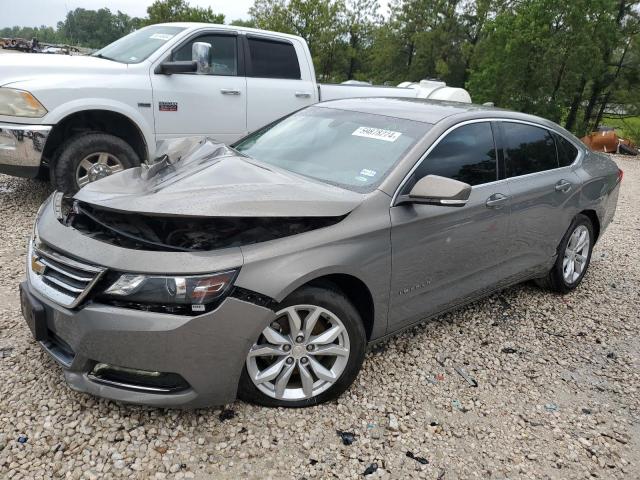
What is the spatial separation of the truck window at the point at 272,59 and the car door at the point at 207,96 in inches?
7.6

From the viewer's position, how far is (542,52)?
63.4 ft

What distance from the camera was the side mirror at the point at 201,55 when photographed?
215 inches

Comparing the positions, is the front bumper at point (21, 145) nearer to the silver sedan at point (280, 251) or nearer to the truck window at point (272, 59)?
the silver sedan at point (280, 251)

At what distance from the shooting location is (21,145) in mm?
4918

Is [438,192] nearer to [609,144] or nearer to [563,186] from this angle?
[563,186]

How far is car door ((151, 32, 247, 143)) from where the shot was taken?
5.66 metres

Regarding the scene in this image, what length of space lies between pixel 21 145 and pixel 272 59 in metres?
3.03

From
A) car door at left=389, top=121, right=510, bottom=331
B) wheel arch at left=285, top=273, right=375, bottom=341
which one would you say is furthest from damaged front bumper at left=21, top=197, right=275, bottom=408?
car door at left=389, top=121, right=510, bottom=331

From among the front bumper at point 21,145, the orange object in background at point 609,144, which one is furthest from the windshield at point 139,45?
the orange object in background at point 609,144

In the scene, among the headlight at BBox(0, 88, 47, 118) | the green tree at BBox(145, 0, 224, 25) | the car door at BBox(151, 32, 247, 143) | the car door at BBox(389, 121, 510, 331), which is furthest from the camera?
the green tree at BBox(145, 0, 224, 25)

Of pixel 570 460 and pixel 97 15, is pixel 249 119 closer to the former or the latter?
pixel 570 460

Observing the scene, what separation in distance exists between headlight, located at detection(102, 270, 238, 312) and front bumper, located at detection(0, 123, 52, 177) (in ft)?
11.0

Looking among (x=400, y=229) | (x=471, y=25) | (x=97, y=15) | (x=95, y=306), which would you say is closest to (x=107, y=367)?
(x=95, y=306)

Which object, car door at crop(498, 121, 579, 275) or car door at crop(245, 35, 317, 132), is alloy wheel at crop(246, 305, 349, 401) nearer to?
car door at crop(498, 121, 579, 275)
